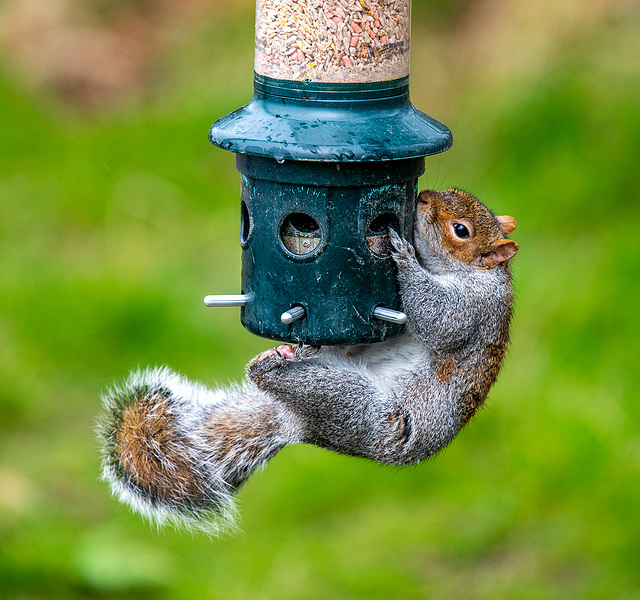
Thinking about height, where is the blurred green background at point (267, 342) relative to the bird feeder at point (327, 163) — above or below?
below

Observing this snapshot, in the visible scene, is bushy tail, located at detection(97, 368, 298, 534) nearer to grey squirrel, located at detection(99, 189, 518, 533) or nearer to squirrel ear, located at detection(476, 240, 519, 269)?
grey squirrel, located at detection(99, 189, 518, 533)

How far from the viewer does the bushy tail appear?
9.68 feet

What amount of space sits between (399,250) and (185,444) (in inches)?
34.1

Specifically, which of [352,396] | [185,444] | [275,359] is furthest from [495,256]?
[185,444]

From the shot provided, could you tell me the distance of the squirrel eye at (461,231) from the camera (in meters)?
→ 2.98

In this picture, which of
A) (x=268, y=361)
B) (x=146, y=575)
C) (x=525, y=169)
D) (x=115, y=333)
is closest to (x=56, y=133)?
(x=115, y=333)

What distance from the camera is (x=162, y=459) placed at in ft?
9.79

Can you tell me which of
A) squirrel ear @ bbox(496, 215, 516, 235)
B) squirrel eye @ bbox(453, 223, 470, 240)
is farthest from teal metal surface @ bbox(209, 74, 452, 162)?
squirrel ear @ bbox(496, 215, 516, 235)

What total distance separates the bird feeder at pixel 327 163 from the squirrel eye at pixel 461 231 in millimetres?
258

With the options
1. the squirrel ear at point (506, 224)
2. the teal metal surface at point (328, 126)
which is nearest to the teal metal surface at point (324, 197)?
the teal metal surface at point (328, 126)

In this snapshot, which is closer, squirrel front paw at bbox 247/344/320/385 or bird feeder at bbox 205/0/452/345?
bird feeder at bbox 205/0/452/345

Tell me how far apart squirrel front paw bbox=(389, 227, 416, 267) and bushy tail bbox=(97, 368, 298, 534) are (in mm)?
551

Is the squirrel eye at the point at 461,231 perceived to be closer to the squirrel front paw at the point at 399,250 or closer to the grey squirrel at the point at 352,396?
the grey squirrel at the point at 352,396

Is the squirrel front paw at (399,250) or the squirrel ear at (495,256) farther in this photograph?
the squirrel ear at (495,256)
